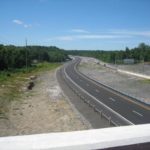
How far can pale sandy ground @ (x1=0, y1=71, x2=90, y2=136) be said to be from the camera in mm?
25875

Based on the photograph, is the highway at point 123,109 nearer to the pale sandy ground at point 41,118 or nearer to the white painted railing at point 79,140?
the pale sandy ground at point 41,118

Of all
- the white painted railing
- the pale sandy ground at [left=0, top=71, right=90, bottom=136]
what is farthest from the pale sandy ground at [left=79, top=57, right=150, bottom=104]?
the white painted railing

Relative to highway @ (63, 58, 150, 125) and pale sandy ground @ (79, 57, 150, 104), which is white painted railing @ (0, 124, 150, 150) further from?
pale sandy ground @ (79, 57, 150, 104)

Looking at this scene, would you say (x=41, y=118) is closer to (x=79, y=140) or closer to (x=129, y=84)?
(x=79, y=140)

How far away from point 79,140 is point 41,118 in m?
28.2

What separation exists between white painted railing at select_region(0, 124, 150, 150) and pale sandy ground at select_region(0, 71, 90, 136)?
21789 mm

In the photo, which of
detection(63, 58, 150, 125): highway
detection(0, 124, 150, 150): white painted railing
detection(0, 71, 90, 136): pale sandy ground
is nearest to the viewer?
detection(0, 124, 150, 150): white painted railing

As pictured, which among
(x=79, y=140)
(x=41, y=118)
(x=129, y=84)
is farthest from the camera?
(x=129, y=84)

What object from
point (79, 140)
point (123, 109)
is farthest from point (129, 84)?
point (79, 140)

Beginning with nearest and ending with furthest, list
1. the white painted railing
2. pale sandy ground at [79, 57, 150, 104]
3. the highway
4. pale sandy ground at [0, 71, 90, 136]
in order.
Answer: the white painted railing, pale sandy ground at [0, 71, 90, 136], the highway, pale sandy ground at [79, 57, 150, 104]

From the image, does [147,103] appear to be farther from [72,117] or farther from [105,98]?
[72,117]

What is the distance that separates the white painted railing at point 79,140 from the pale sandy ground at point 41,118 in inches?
858

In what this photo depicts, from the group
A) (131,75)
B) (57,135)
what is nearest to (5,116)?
(57,135)

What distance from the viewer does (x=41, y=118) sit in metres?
30.9
